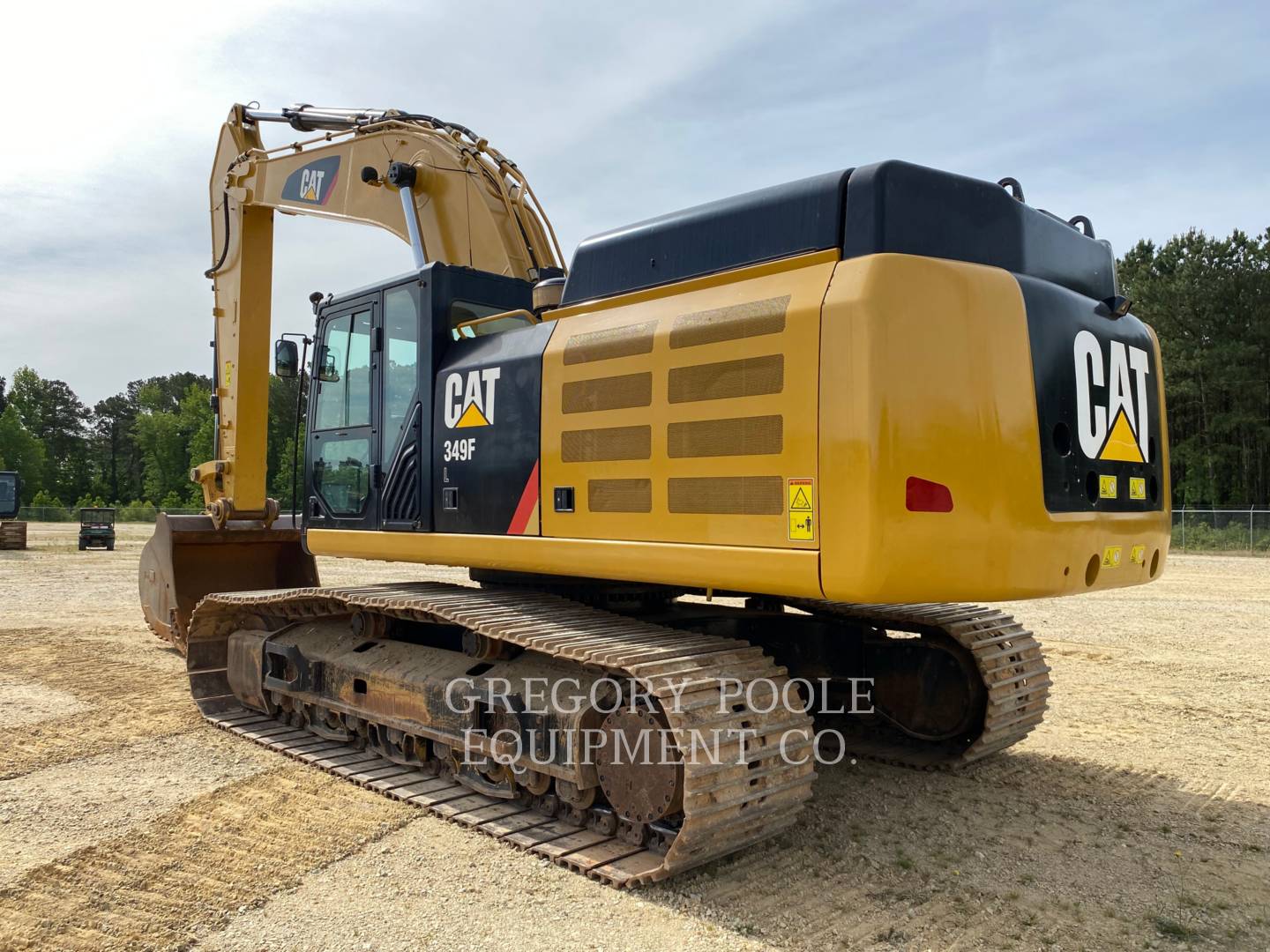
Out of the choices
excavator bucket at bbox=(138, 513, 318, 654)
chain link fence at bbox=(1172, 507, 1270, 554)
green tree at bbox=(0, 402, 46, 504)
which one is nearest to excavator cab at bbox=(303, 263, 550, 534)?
excavator bucket at bbox=(138, 513, 318, 654)

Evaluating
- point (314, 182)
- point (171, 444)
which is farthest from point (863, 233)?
point (171, 444)

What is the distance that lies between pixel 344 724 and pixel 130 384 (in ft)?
362

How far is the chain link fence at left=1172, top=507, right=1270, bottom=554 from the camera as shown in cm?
2912

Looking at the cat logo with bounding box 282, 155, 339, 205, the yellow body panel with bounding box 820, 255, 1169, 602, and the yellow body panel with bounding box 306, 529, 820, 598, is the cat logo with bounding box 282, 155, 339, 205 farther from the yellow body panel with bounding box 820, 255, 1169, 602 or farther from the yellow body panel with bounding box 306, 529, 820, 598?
the yellow body panel with bounding box 820, 255, 1169, 602

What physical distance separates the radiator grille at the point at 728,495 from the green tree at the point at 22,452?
8451 centimetres

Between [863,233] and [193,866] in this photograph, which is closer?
[863,233]

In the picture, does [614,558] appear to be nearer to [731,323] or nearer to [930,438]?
[731,323]

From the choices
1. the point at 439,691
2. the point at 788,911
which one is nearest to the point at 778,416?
the point at 788,911

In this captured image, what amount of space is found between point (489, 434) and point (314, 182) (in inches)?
170

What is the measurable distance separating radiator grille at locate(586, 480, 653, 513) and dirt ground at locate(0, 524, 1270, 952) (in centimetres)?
167

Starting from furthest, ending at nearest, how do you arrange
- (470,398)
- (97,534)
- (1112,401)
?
(97,534)
(470,398)
(1112,401)

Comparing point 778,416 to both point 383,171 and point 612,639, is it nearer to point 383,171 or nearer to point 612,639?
point 612,639

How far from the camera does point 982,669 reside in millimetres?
5574

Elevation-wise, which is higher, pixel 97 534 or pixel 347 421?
pixel 347 421
